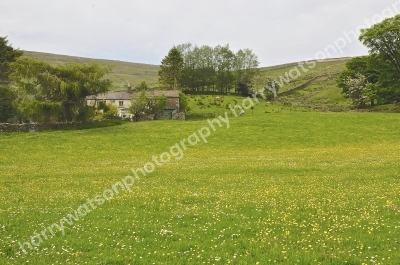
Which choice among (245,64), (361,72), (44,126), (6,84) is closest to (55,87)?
(44,126)

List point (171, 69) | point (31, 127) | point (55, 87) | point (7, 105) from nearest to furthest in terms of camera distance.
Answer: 1. point (31, 127)
2. point (55, 87)
3. point (7, 105)
4. point (171, 69)

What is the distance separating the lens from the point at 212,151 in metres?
44.4

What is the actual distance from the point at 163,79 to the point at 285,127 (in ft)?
254

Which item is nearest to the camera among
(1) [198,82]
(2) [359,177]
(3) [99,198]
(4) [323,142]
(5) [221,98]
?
(3) [99,198]

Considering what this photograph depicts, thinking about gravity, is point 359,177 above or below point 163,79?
below

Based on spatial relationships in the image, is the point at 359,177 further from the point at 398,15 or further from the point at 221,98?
the point at 221,98

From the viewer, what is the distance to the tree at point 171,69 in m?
122

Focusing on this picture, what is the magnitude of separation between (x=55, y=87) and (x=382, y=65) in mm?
85418

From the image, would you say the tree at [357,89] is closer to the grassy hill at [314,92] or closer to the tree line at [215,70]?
the grassy hill at [314,92]

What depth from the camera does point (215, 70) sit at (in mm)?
141500

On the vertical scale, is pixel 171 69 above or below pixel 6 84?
above

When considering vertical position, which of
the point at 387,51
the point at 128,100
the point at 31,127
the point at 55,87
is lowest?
the point at 31,127

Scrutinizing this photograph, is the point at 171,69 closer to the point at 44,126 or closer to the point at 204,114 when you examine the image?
the point at 204,114

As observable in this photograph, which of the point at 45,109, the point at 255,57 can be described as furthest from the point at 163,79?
the point at 45,109
